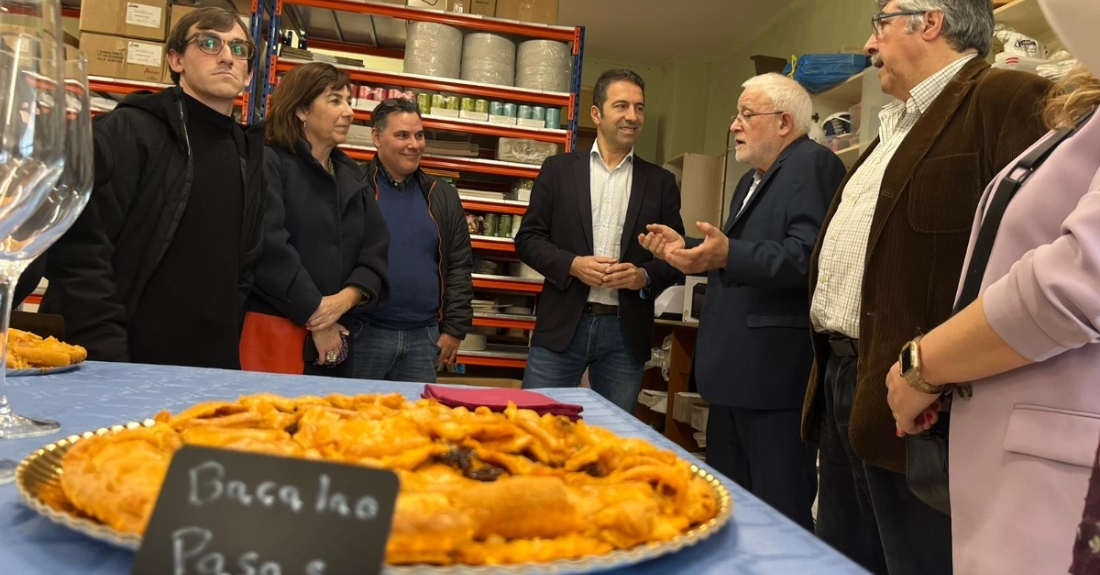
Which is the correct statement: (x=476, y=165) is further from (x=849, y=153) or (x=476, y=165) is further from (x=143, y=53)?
(x=849, y=153)

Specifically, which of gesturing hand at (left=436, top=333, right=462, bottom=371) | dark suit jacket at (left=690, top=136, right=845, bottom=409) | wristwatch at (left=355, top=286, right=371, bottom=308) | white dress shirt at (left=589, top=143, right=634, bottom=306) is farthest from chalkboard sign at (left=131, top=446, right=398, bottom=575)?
gesturing hand at (left=436, top=333, right=462, bottom=371)

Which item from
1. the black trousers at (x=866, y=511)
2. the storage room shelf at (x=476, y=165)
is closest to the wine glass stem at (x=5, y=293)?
the black trousers at (x=866, y=511)

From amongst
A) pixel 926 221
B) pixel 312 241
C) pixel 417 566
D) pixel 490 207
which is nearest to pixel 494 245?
pixel 490 207

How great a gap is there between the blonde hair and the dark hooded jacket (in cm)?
184

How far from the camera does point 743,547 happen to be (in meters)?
0.66

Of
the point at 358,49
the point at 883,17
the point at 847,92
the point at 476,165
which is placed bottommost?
the point at 476,165

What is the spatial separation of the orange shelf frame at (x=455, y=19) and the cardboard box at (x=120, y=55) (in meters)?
0.78

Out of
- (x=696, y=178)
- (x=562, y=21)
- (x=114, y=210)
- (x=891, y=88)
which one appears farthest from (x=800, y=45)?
(x=114, y=210)

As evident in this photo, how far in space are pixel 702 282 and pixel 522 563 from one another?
4.57m

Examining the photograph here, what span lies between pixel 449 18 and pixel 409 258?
2232 mm

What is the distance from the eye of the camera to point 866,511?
6.09 feet

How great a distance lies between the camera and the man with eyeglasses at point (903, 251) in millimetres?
1620

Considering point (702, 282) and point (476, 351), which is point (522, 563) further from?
point (702, 282)

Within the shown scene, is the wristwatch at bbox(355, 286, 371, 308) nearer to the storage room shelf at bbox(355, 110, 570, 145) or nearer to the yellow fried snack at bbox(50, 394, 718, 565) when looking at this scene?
the yellow fried snack at bbox(50, 394, 718, 565)
